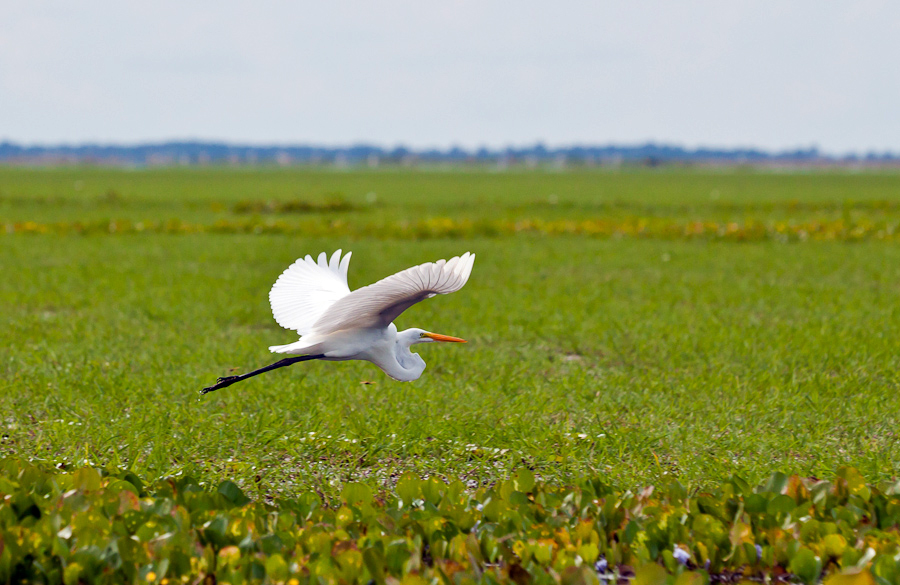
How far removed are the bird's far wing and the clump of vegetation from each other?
37.0 inches

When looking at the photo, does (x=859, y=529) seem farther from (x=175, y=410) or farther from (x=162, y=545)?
(x=175, y=410)

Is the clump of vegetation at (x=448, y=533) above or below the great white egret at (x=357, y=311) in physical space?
below

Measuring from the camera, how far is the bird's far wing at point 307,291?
4305 mm

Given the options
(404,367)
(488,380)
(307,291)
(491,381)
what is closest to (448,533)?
(404,367)

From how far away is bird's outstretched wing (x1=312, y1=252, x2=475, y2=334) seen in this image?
3.22m

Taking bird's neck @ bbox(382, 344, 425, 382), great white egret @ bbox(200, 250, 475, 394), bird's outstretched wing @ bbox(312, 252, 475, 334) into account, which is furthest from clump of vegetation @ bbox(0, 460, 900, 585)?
bird's outstretched wing @ bbox(312, 252, 475, 334)

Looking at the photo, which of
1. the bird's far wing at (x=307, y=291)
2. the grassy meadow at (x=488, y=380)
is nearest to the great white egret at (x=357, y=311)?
the bird's far wing at (x=307, y=291)

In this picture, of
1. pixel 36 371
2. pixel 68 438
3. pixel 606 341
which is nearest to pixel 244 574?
pixel 68 438

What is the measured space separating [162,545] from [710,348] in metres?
5.27

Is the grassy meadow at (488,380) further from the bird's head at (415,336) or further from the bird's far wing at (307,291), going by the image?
the bird's far wing at (307,291)

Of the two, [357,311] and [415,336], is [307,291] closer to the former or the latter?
[415,336]

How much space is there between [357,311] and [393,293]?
0.84 feet

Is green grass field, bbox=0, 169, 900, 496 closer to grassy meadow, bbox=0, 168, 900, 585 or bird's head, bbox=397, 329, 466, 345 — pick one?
grassy meadow, bbox=0, 168, 900, 585

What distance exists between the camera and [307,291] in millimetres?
4441
